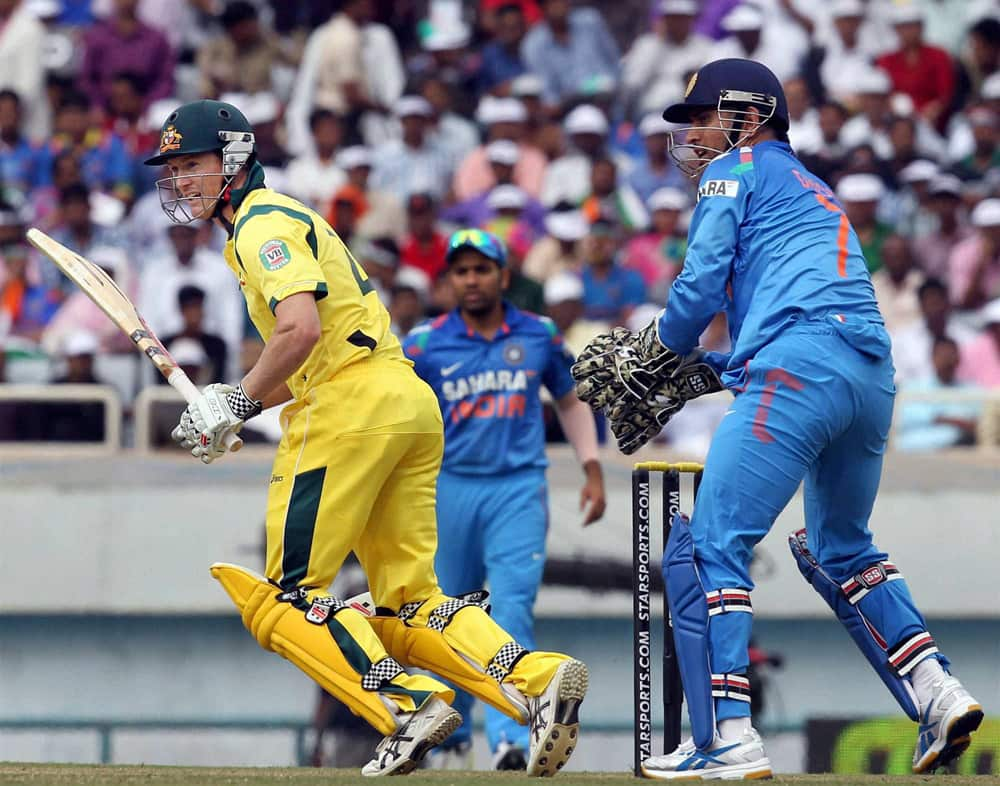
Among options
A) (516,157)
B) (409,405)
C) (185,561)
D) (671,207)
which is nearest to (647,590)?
(409,405)

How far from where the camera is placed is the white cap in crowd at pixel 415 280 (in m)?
11.4

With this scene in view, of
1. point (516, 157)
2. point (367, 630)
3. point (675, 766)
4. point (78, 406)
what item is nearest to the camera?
point (675, 766)

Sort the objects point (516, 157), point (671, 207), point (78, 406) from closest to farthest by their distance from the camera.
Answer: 1. point (78, 406)
2. point (671, 207)
3. point (516, 157)

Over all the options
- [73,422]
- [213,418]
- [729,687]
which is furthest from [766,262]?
[73,422]

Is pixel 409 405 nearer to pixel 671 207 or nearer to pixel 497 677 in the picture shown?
pixel 497 677

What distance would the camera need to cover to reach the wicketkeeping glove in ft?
19.1

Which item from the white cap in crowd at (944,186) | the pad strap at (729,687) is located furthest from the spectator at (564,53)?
the pad strap at (729,687)

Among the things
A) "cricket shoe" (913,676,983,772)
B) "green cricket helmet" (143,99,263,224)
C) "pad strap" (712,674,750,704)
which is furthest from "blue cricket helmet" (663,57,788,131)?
"cricket shoe" (913,676,983,772)

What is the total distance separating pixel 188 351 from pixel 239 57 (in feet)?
12.9

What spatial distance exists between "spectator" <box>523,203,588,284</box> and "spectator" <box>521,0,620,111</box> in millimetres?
2152

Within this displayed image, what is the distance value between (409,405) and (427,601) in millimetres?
685

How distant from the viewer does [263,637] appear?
606cm

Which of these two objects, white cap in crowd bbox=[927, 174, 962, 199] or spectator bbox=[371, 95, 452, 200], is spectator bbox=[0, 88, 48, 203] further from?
white cap in crowd bbox=[927, 174, 962, 199]

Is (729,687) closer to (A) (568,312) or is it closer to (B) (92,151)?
(A) (568,312)
